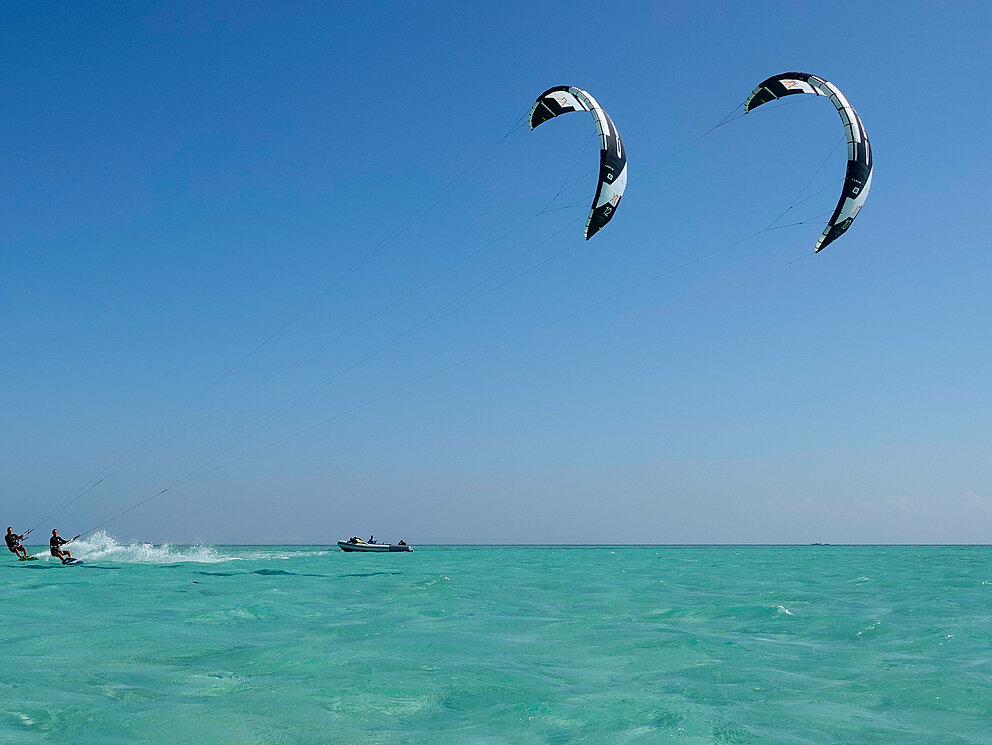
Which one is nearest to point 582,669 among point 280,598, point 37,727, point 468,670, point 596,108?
point 468,670

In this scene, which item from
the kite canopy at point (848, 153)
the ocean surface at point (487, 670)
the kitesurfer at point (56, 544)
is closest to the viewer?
the ocean surface at point (487, 670)

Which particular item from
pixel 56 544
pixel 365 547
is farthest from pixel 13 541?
pixel 365 547

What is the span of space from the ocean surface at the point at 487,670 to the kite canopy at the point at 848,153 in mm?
9087

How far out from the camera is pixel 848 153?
65.3 feet

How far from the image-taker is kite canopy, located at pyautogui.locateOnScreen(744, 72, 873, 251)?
1978 cm

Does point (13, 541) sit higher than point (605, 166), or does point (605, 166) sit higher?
point (605, 166)

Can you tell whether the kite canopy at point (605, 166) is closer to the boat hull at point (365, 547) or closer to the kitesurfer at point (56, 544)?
the kitesurfer at point (56, 544)

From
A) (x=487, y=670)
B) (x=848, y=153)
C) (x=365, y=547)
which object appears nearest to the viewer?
(x=487, y=670)

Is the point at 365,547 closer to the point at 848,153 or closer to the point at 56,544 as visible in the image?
the point at 56,544

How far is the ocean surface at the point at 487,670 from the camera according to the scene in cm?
702

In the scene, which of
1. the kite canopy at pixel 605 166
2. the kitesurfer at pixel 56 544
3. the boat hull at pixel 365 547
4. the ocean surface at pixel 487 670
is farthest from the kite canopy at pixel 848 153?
the boat hull at pixel 365 547

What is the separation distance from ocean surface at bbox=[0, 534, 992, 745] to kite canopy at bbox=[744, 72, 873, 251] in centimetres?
909

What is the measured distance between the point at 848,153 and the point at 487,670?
53.5 ft

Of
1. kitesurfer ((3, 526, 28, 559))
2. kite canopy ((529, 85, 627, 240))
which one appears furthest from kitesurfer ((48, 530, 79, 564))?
kite canopy ((529, 85, 627, 240))
